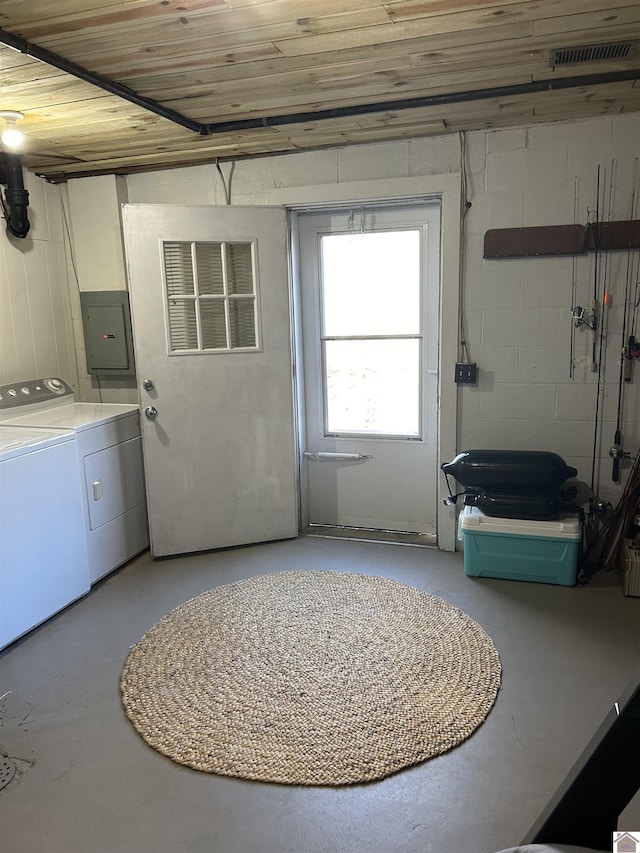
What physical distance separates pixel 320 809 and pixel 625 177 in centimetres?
318

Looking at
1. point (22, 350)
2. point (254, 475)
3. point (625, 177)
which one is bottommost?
point (254, 475)

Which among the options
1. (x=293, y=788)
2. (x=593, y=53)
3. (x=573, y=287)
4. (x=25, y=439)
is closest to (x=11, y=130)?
(x=25, y=439)

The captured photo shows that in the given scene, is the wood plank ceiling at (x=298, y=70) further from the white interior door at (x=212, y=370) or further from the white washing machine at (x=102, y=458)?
the white washing machine at (x=102, y=458)

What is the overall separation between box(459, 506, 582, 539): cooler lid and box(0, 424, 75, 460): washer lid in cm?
217

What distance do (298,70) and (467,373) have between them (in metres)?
1.81

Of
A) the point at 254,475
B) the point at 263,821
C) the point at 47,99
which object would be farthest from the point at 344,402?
the point at 263,821

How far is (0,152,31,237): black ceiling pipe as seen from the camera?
3486 mm

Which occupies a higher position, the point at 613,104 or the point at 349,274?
the point at 613,104

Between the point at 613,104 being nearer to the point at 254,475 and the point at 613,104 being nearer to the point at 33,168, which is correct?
the point at 254,475

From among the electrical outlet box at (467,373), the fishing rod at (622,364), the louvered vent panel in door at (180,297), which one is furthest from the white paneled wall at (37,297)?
the fishing rod at (622,364)

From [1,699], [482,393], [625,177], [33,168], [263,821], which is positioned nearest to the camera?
[263,821]

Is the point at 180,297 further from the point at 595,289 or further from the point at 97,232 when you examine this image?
the point at 595,289

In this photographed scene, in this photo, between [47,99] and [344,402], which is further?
[344,402]

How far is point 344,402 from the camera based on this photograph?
13.1 feet
